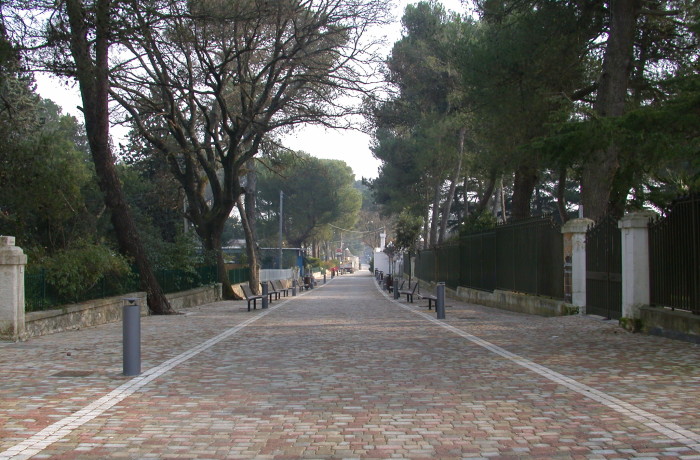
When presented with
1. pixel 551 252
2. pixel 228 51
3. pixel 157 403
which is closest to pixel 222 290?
pixel 228 51

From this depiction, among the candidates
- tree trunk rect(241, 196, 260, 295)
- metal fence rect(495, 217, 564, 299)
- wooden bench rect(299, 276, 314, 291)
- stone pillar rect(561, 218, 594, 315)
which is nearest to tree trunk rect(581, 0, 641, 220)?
metal fence rect(495, 217, 564, 299)

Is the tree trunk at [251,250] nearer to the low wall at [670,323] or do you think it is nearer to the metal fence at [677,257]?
the low wall at [670,323]

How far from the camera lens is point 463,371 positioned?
8.88 meters

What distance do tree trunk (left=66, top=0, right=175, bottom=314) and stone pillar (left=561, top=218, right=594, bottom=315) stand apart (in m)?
11.5

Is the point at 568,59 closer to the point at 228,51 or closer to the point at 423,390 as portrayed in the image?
the point at 228,51

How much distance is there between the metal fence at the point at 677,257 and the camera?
10906 millimetres

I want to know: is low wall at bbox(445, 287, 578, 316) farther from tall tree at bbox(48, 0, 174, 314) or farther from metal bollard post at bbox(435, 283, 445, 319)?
tall tree at bbox(48, 0, 174, 314)

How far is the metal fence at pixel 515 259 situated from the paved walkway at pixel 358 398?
4847mm

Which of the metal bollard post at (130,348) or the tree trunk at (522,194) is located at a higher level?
the tree trunk at (522,194)

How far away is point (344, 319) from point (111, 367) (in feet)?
30.0

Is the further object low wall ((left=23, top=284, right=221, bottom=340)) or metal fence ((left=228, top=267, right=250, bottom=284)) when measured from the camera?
metal fence ((left=228, top=267, right=250, bottom=284))

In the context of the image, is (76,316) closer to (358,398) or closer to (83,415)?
(83,415)

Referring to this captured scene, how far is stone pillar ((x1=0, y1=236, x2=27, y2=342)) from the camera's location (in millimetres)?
12102

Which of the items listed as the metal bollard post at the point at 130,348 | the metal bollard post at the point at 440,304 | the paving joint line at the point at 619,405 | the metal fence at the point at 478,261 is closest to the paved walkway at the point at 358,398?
the paving joint line at the point at 619,405
